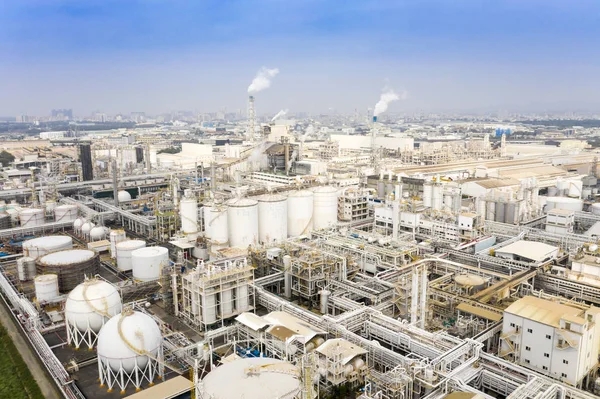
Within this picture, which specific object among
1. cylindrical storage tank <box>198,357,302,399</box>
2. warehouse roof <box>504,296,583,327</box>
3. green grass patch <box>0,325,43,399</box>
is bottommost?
green grass patch <box>0,325,43,399</box>

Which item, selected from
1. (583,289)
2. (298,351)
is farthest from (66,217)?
(583,289)

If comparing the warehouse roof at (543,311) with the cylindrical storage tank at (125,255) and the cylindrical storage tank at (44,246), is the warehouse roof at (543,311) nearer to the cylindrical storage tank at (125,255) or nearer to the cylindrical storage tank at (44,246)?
the cylindrical storage tank at (125,255)

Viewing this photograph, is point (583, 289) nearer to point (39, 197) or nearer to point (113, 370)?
point (113, 370)

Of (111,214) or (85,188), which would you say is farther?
(85,188)

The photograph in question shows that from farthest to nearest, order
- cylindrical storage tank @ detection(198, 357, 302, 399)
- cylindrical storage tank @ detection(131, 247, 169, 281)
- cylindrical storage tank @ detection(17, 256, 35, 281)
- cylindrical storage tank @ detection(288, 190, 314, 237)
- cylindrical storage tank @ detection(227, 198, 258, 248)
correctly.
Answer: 1. cylindrical storage tank @ detection(288, 190, 314, 237)
2. cylindrical storage tank @ detection(227, 198, 258, 248)
3. cylindrical storage tank @ detection(17, 256, 35, 281)
4. cylindrical storage tank @ detection(131, 247, 169, 281)
5. cylindrical storage tank @ detection(198, 357, 302, 399)

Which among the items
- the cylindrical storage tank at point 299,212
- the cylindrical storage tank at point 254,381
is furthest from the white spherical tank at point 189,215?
the cylindrical storage tank at point 254,381

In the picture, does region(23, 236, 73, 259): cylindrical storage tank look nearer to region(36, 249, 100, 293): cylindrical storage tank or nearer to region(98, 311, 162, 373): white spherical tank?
region(36, 249, 100, 293): cylindrical storage tank

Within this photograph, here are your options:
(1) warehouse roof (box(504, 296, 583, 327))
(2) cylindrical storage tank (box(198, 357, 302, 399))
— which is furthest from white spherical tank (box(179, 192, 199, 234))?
(1) warehouse roof (box(504, 296, 583, 327))

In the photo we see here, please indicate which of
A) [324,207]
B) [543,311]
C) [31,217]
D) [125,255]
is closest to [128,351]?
[125,255]
